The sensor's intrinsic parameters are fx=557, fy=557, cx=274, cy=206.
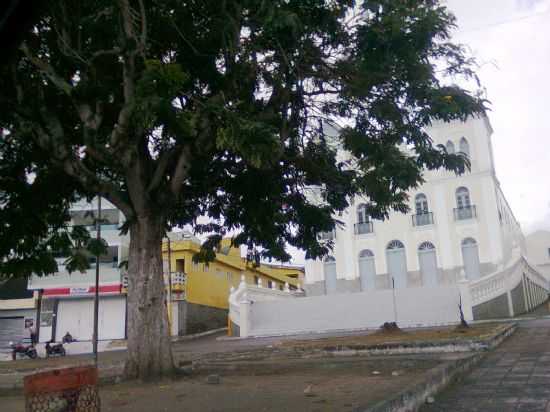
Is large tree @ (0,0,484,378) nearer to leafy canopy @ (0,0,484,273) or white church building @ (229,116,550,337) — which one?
leafy canopy @ (0,0,484,273)

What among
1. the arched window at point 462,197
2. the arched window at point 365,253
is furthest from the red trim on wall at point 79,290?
the arched window at point 462,197

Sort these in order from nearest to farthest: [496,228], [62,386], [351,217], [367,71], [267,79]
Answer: [62,386] → [367,71] → [267,79] → [496,228] → [351,217]

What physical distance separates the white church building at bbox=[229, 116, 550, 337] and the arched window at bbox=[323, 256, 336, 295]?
6 cm

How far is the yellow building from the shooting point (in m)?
30.9

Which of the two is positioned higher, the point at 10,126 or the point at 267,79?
the point at 267,79

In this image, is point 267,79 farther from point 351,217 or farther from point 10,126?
point 351,217

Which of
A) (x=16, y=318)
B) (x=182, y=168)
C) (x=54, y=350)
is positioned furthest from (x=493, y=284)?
(x=16, y=318)

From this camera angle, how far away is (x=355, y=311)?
2509 centimetres

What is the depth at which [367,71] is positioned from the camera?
877cm

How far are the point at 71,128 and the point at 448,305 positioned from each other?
17.5 meters

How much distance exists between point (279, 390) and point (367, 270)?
2695cm

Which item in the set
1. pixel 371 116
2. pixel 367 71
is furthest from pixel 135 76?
pixel 371 116

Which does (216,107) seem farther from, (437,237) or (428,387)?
(437,237)

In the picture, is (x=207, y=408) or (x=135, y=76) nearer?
(x=207, y=408)
